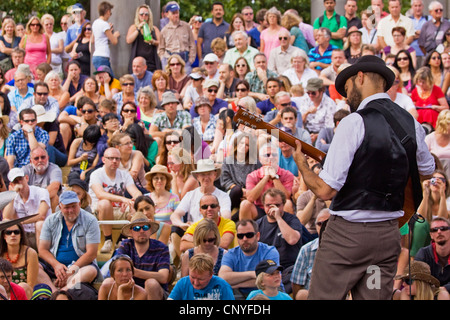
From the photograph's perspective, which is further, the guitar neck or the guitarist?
the guitar neck

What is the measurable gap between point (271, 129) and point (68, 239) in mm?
4364

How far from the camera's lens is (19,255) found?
883 centimetres

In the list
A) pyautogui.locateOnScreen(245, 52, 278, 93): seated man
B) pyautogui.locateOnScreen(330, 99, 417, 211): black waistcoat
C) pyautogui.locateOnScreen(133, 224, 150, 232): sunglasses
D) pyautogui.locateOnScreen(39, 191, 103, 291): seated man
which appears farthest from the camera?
pyautogui.locateOnScreen(245, 52, 278, 93): seated man

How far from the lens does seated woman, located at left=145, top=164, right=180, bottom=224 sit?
1014 cm

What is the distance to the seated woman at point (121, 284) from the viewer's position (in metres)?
8.17

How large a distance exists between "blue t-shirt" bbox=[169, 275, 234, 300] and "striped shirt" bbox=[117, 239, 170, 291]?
859 mm

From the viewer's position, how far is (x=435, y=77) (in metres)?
13.3

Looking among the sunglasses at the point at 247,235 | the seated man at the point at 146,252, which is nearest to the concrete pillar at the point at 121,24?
the seated man at the point at 146,252

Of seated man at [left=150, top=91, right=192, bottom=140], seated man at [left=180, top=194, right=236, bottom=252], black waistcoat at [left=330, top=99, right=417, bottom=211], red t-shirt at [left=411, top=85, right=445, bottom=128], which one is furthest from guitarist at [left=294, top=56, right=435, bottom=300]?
red t-shirt at [left=411, top=85, right=445, bottom=128]

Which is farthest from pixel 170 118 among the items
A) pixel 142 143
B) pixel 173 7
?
pixel 173 7

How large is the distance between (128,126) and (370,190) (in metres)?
7.08

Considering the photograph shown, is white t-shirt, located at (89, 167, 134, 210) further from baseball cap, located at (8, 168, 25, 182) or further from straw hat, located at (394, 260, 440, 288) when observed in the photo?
straw hat, located at (394, 260, 440, 288)

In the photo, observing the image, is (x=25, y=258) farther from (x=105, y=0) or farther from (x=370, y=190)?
(x=105, y=0)

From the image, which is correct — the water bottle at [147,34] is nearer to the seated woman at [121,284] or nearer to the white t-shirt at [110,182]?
the white t-shirt at [110,182]
